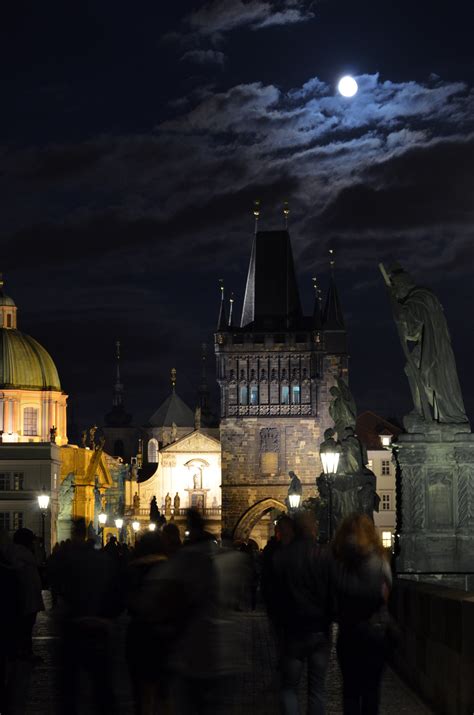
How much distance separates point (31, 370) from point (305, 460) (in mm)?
23295

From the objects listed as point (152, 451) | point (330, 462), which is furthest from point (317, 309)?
point (330, 462)

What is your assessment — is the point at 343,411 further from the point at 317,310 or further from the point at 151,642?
the point at 317,310

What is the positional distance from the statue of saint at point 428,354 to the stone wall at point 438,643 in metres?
2.62

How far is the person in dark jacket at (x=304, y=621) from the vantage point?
1202 centimetres

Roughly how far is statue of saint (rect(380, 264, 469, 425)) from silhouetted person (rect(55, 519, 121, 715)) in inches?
298

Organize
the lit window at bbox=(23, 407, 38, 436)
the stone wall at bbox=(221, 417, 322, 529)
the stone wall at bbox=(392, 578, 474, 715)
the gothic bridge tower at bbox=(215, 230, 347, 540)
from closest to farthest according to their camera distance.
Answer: the stone wall at bbox=(392, 578, 474, 715), the stone wall at bbox=(221, 417, 322, 529), the gothic bridge tower at bbox=(215, 230, 347, 540), the lit window at bbox=(23, 407, 38, 436)

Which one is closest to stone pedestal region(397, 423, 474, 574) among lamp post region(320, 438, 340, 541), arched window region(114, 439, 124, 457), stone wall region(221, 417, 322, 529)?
lamp post region(320, 438, 340, 541)

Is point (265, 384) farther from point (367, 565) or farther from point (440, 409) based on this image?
point (367, 565)

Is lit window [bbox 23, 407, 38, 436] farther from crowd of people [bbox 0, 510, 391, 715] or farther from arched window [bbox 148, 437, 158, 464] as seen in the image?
crowd of people [bbox 0, 510, 391, 715]

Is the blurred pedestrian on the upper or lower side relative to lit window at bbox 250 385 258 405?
lower

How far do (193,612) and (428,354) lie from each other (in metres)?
9.79

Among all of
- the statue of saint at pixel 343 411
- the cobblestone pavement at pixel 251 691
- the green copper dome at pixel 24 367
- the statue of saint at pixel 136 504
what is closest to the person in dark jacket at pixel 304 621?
the cobblestone pavement at pixel 251 691

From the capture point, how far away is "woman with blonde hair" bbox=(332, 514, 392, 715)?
11445 millimetres

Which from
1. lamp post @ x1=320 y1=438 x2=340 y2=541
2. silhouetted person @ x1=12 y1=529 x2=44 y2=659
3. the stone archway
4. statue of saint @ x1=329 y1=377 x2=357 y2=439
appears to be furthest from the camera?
the stone archway
